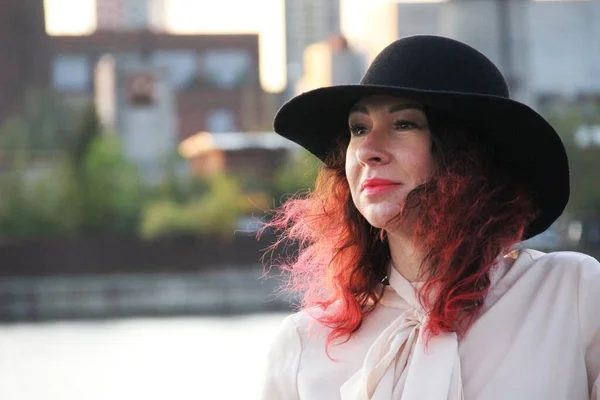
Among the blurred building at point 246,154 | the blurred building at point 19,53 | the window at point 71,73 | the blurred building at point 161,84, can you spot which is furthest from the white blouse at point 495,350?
the window at point 71,73

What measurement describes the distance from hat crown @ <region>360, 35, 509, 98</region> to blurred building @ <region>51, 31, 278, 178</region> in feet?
164

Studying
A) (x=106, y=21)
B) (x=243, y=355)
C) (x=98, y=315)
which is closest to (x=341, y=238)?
(x=243, y=355)

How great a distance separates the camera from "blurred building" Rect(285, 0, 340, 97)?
107 m

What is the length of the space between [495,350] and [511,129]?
28cm

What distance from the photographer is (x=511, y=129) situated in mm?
1839

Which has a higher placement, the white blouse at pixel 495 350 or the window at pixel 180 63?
the white blouse at pixel 495 350

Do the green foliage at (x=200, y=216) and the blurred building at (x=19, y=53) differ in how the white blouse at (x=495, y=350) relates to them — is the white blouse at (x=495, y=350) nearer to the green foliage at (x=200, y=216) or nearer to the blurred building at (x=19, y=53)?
the green foliage at (x=200, y=216)

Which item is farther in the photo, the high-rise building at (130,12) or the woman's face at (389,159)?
the high-rise building at (130,12)

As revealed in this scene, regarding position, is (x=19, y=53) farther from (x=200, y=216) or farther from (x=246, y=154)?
(x=200, y=216)

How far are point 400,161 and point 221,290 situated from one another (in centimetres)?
3275

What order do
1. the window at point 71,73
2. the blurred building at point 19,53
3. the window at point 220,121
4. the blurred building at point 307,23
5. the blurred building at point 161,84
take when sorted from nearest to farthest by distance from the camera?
1. the blurred building at point 161,84
2. the blurred building at point 19,53
3. the window at point 220,121
4. the window at point 71,73
5. the blurred building at point 307,23

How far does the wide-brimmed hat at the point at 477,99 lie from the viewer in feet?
5.89

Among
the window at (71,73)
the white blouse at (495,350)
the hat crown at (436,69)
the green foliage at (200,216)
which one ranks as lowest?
the green foliage at (200,216)

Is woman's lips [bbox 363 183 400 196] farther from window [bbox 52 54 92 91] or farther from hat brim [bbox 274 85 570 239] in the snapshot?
Result: window [bbox 52 54 92 91]
